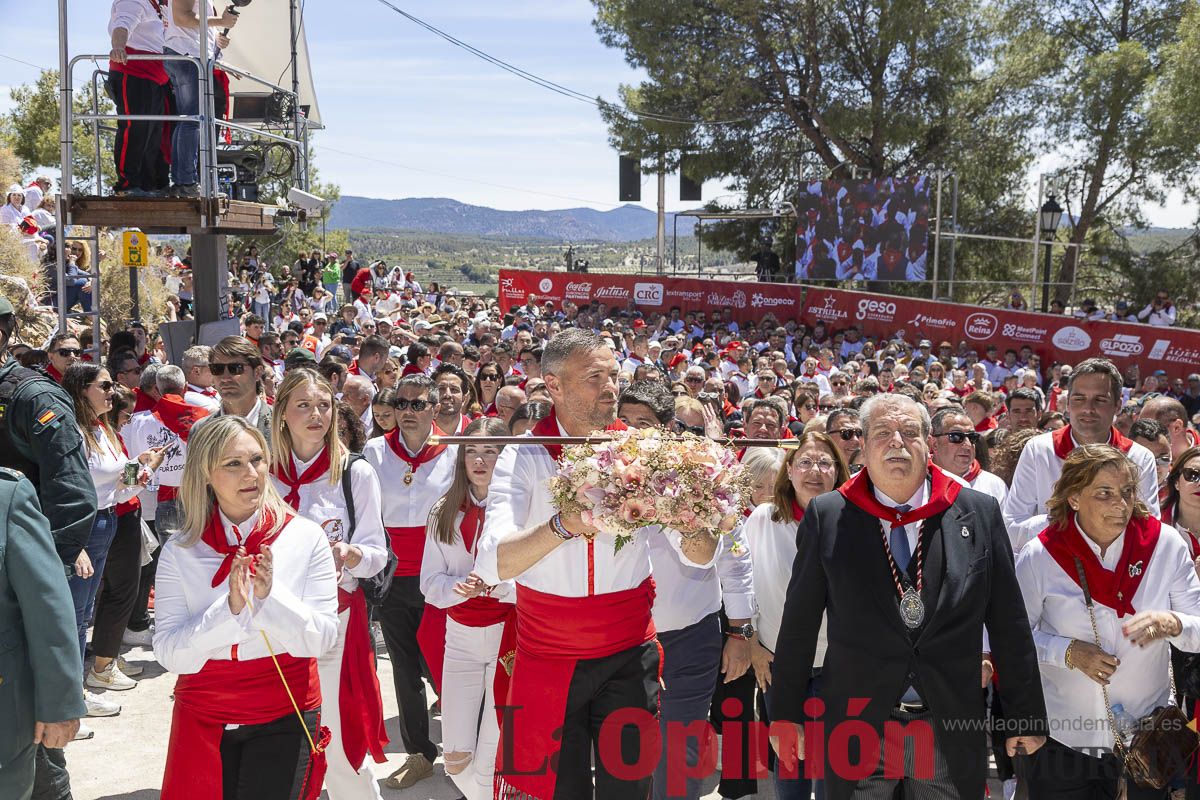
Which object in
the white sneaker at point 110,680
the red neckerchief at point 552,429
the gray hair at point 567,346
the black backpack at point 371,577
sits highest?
the gray hair at point 567,346

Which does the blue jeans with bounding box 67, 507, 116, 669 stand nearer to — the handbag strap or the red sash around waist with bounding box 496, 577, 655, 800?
the red sash around waist with bounding box 496, 577, 655, 800

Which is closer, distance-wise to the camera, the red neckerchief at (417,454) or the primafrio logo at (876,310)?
the red neckerchief at (417,454)

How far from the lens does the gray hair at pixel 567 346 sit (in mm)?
3908

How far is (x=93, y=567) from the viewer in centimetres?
606

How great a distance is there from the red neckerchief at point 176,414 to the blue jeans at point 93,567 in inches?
32.6

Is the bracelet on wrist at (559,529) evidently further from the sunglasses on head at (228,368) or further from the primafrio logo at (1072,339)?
A: the primafrio logo at (1072,339)

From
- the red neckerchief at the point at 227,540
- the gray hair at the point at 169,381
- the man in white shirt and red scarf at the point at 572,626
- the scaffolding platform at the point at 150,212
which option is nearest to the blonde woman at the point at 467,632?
the man in white shirt and red scarf at the point at 572,626

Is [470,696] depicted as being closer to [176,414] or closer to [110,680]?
[110,680]

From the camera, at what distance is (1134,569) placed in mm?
4188

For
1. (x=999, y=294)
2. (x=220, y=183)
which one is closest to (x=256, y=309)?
(x=220, y=183)

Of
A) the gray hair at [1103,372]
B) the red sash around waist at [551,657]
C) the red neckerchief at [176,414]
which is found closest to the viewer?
the red sash around waist at [551,657]

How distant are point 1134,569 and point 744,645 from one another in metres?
1.65

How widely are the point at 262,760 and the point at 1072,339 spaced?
18.5 metres

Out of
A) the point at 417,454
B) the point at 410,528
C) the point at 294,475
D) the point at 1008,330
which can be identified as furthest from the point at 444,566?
the point at 1008,330
